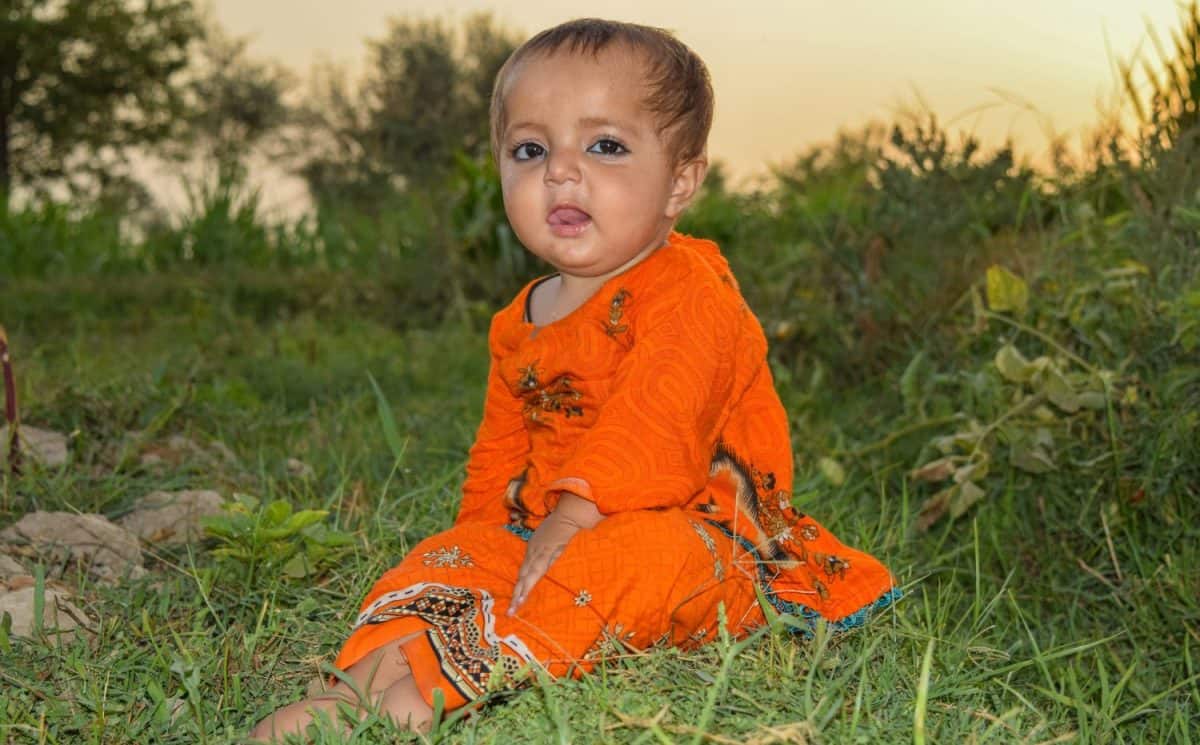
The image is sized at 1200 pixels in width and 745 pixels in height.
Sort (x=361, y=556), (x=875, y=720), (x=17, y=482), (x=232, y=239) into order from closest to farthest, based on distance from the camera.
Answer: (x=875, y=720), (x=361, y=556), (x=17, y=482), (x=232, y=239)

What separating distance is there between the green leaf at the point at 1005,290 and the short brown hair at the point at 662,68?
1648mm

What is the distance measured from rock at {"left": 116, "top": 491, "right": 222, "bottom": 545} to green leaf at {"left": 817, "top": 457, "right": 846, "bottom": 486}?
Answer: 5.58ft

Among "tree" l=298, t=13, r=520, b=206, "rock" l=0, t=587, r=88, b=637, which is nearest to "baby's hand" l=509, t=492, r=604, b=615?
"rock" l=0, t=587, r=88, b=637

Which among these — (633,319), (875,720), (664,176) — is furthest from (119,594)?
(875,720)

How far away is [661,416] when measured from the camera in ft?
6.97

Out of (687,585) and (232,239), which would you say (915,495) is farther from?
(232,239)

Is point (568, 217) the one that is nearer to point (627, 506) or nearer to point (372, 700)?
point (627, 506)

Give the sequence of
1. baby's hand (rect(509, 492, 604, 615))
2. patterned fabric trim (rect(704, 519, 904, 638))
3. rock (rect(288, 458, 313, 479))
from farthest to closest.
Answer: rock (rect(288, 458, 313, 479)), patterned fabric trim (rect(704, 519, 904, 638)), baby's hand (rect(509, 492, 604, 615))

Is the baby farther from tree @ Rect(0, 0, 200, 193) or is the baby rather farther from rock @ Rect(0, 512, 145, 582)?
tree @ Rect(0, 0, 200, 193)

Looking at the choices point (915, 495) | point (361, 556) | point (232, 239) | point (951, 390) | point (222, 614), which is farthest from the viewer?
A: point (232, 239)

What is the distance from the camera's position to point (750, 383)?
2.41m

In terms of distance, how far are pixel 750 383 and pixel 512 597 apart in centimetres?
66

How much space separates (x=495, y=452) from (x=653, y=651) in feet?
2.25

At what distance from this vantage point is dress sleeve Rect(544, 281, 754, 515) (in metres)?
2.09
